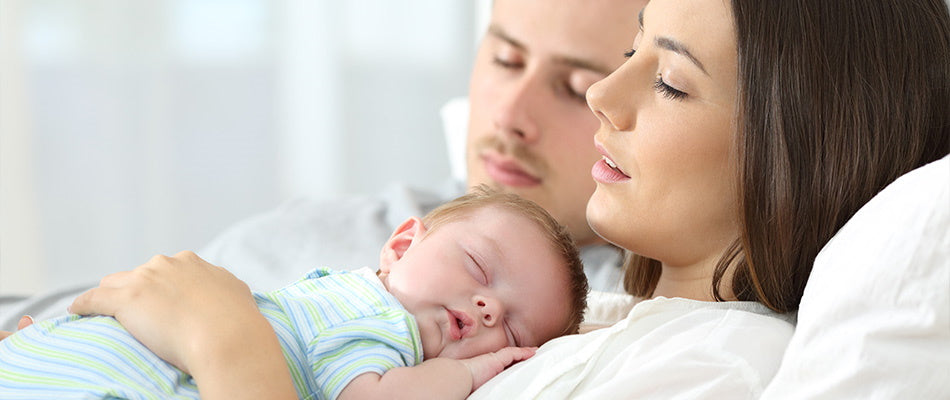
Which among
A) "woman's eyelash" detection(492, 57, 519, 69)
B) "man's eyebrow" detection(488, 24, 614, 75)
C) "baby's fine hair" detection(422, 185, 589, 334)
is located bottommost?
"baby's fine hair" detection(422, 185, 589, 334)

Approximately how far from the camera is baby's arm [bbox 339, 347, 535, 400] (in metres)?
1.11

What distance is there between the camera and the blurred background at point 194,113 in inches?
132

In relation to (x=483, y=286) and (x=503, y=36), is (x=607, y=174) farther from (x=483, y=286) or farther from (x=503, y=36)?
(x=503, y=36)

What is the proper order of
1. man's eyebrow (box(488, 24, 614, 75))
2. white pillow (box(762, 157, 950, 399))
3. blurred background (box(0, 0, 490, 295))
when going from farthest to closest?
blurred background (box(0, 0, 490, 295)) → man's eyebrow (box(488, 24, 614, 75)) → white pillow (box(762, 157, 950, 399))

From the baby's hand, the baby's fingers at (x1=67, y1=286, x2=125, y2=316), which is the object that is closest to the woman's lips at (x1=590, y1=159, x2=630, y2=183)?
the baby's hand

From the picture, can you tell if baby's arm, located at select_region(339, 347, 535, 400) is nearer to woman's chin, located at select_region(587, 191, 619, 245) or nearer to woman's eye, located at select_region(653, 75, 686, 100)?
woman's chin, located at select_region(587, 191, 619, 245)

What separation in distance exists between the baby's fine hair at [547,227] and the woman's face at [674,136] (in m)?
0.09

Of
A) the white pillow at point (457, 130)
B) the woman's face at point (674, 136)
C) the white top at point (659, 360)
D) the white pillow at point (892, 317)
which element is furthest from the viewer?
the white pillow at point (457, 130)

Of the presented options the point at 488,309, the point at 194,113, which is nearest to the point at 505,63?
the point at 488,309

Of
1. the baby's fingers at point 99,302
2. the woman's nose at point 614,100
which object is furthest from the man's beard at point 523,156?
the baby's fingers at point 99,302

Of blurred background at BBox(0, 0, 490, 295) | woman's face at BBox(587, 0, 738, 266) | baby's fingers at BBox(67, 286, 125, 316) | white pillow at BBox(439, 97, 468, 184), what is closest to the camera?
baby's fingers at BBox(67, 286, 125, 316)

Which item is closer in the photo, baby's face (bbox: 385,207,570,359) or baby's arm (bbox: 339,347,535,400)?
baby's arm (bbox: 339,347,535,400)

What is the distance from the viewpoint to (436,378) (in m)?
1.15

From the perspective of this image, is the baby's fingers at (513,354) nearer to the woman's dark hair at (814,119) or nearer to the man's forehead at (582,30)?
the woman's dark hair at (814,119)
